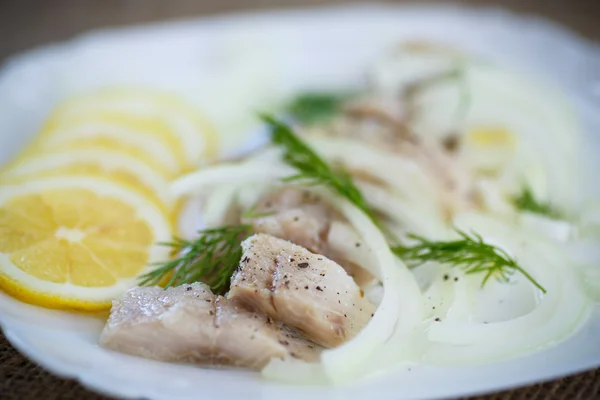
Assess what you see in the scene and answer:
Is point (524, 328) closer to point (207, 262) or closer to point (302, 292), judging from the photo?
point (302, 292)

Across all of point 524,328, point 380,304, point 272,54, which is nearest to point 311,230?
point 380,304

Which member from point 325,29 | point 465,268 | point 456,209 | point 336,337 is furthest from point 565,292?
point 325,29

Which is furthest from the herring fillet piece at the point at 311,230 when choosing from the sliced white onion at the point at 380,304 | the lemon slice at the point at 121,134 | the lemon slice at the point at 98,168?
the lemon slice at the point at 121,134

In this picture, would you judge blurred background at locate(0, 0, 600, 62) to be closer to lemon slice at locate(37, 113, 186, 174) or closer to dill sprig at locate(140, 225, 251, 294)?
lemon slice at locate(37, 113, 186, 174)

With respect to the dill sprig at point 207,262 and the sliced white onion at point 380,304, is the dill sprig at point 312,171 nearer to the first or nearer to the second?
the sliced white onion at point 380,304

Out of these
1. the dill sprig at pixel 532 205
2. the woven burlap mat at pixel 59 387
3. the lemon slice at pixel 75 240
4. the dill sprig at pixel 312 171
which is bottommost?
Result: the woven burlap mat at pixel 59 387

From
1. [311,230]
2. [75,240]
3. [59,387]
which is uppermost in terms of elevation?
[311,230]

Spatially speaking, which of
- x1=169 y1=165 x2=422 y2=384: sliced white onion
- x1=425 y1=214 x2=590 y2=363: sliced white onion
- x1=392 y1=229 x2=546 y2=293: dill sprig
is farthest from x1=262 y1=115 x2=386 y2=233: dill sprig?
x1=425 y1=214 x2=590 y2=363: sliced white onion
